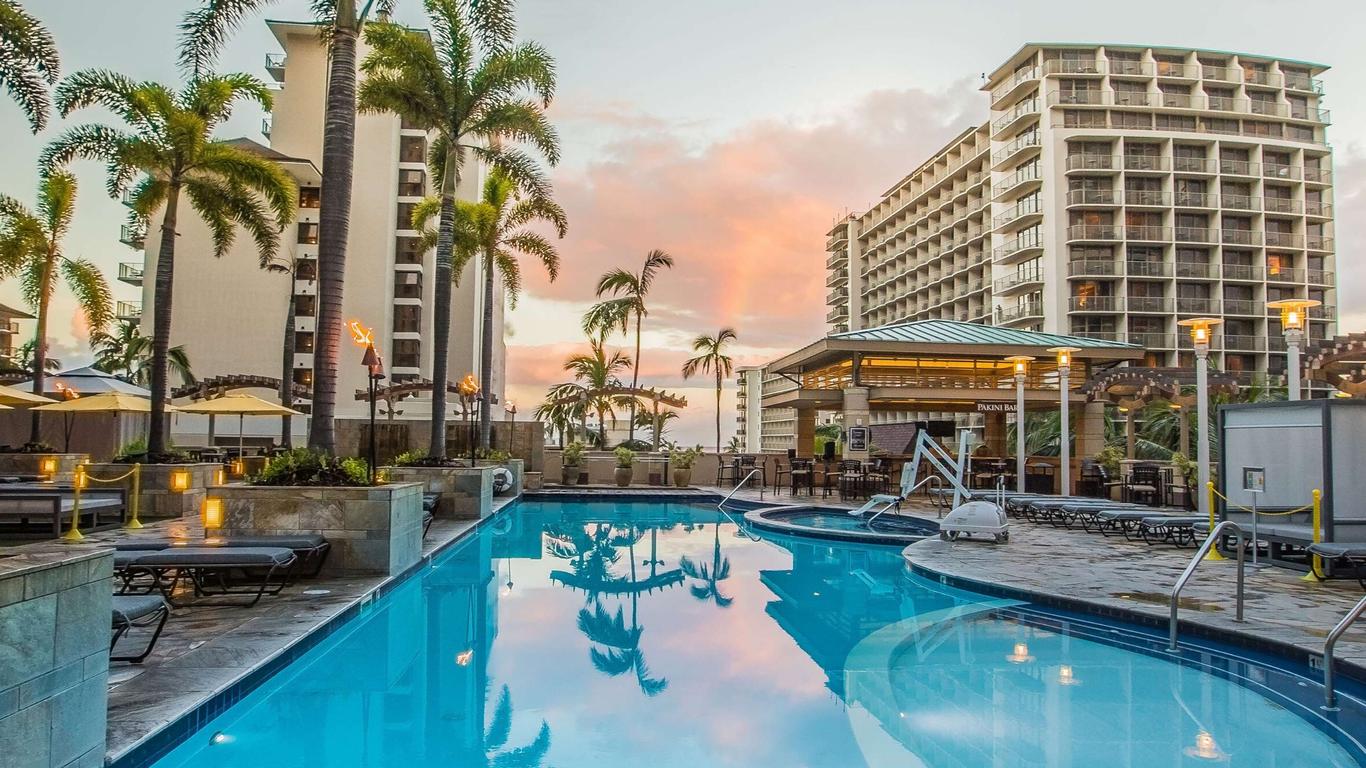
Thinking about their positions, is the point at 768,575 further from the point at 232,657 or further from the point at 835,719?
the point at 232,657

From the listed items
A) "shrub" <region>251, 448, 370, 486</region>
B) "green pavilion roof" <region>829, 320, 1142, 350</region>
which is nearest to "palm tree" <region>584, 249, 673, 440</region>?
"green pavilion roof" <region>829, 320, 1142, 350</region>

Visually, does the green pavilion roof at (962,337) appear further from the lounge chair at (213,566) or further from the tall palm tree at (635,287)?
the lounge chair at (213,566)

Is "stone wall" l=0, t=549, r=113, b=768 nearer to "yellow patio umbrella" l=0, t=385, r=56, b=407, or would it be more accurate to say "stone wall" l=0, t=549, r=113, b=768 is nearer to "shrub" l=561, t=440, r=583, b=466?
"yellow patio umbrella" l=0, t=385, r=56, b=407

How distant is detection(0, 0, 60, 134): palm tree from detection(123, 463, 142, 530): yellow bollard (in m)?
5.28

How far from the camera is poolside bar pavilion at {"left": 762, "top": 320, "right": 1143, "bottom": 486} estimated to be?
2147cm

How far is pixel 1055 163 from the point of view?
48.9 meters

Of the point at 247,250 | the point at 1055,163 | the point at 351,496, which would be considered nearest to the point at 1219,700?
the point at 351,496

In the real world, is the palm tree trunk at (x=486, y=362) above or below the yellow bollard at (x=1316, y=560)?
above

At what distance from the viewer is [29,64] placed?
9773 millimetres

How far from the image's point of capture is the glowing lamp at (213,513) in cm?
827

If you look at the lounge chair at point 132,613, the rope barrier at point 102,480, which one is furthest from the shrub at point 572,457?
the lounge chair at point 132,613

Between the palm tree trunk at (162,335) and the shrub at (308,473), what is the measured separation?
21.7 feet

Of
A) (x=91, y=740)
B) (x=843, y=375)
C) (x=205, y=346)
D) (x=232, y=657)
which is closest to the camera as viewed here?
(x=91, y=740)

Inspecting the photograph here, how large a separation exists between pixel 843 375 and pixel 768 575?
13966 mm
